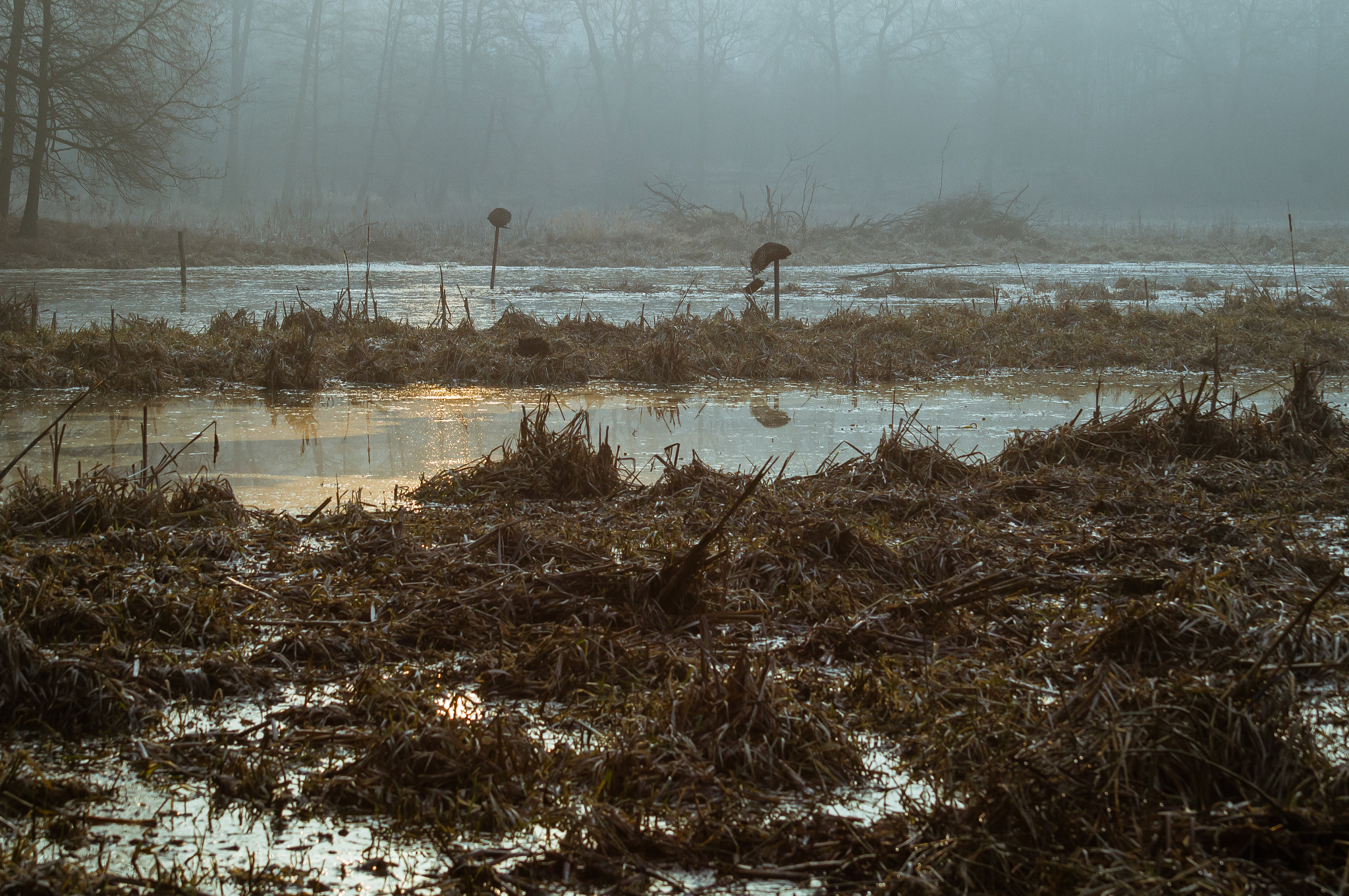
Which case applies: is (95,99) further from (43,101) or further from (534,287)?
(534,287)

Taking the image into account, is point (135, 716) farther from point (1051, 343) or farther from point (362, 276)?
point (362, 276)

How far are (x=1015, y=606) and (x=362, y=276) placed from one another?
73.5ft

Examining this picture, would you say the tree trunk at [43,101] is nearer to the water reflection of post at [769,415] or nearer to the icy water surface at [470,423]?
the icy water surface at [470,423]

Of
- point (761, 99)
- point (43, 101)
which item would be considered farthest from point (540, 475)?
point (761, 99)

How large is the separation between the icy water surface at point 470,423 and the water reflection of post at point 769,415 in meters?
0.03

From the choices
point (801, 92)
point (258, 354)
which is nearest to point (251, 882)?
point (258, 354)

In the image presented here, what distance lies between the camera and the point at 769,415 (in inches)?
328

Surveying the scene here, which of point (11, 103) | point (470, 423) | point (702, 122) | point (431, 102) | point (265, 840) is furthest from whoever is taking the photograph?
point (431, 102)

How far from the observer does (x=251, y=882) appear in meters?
2.11

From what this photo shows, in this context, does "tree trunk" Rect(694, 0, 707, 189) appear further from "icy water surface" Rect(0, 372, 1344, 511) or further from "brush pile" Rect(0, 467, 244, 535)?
"brush pile" Rect(0, 467, 244, 535)

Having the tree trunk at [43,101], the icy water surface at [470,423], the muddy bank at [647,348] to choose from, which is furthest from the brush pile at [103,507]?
the tree trunk at [43,101]

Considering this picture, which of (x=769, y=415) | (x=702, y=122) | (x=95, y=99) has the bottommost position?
(x=769, y=415)

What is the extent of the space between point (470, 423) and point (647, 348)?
2.67 meters

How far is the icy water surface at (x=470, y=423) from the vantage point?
6320 mm
